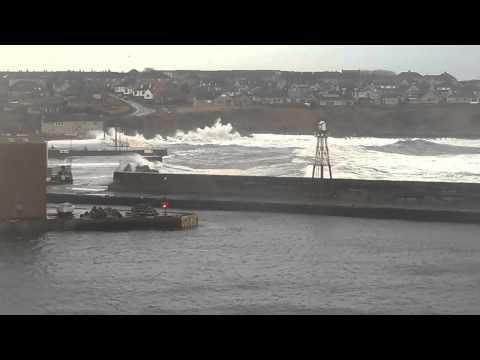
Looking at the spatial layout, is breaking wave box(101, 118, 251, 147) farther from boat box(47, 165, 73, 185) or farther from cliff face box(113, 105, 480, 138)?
boat box(47, 165, 73, 185)

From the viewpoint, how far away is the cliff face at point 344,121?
16.5 meters

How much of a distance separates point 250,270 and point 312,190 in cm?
383

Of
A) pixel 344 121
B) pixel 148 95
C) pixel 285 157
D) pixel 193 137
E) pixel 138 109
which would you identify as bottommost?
pixel 285 157

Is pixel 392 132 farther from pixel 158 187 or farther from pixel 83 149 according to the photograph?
pixel 158 187

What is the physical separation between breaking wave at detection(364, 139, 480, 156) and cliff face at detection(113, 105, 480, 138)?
2.24ft

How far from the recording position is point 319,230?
6547mm

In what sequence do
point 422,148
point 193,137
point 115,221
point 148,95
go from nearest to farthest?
point 115,221
point 422,148
point 148,95
point 193,137

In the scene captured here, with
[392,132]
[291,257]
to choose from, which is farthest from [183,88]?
[291,257]

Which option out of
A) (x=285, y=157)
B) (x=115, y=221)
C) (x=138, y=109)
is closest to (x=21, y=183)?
(x=115, y=221)

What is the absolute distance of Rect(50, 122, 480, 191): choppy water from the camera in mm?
11703

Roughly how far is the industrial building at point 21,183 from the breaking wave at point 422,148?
9620 millimetres

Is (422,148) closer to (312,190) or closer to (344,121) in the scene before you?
(344,121)

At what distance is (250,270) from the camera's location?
15.6 ft

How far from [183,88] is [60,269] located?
13685 millimetres
